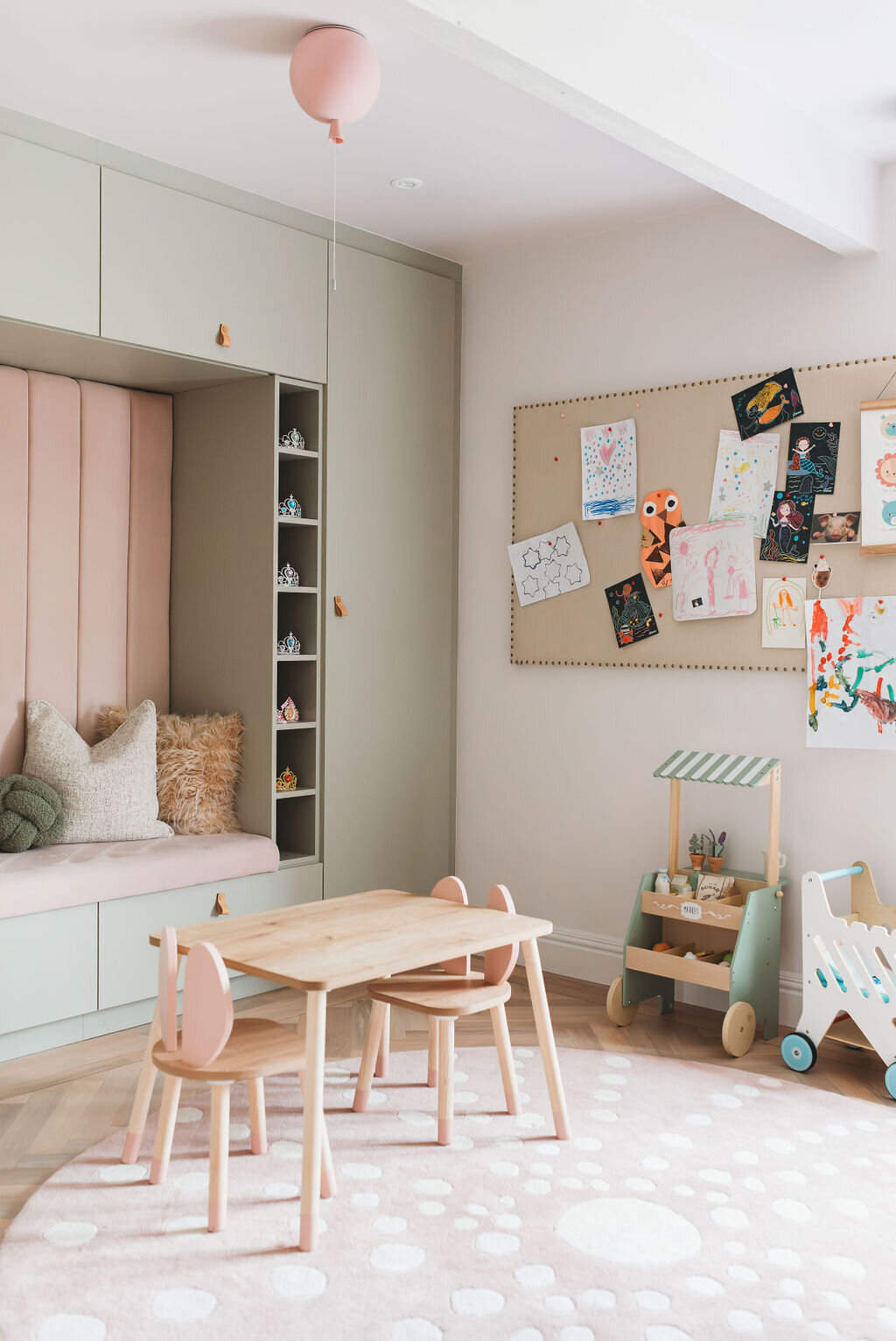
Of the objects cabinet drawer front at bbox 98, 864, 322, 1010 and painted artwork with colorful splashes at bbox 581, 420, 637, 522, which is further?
painted artwork with colorful splashes at bbox 581, 420, 637, 522

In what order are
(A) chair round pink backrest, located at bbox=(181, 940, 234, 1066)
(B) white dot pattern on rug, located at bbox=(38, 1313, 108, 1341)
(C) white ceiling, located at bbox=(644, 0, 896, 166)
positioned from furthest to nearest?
(C) white ceiling, located at bbox=(644, 0, 896, 166) < (A) chair round pink backrest, located at bbox=(181, 940, 234, 1066) < (B) white dot pattern on rug, located at bbox=(38, 1313, 108, 1341)

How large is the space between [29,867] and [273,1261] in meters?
1.47

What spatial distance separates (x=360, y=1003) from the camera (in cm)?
366

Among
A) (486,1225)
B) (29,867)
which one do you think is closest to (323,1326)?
(486,1225)

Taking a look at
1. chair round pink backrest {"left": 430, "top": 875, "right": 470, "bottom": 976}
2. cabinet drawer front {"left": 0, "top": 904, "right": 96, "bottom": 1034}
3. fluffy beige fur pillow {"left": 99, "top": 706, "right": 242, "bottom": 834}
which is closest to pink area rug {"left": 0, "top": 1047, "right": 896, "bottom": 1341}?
chair round pink backrest {"left": 430, "top": 875, "right": 470, "bottom": 976}

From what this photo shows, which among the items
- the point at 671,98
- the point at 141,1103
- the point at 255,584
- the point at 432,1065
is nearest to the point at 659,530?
the point at 255,584

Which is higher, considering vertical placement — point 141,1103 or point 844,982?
point 844,982

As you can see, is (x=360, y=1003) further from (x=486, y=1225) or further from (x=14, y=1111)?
(x=486, y=1225)

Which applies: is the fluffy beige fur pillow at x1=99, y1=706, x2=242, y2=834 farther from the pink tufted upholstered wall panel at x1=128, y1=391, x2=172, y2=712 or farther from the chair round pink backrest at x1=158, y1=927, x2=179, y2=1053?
the chair round pink backrest at x1=158, y1=927, x2=179, y2=1053

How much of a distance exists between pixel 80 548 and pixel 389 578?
1.07 meters

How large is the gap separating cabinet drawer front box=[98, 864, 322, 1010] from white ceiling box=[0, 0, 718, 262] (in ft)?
7.23

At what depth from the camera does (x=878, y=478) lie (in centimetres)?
330

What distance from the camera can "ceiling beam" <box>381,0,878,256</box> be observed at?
2.18 meters

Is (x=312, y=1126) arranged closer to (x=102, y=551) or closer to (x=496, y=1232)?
(x=496, y=1232)
